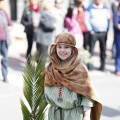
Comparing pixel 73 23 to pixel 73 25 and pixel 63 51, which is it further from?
pixel 63 51

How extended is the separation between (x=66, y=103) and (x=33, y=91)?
33 cm

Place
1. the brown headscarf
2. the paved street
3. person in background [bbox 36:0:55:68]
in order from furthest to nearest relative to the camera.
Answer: person in background [bbox 36:0:55:68]
the paved street
the brown headscarf

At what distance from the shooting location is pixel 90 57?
1086 centimetres

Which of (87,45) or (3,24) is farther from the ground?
(3,24)

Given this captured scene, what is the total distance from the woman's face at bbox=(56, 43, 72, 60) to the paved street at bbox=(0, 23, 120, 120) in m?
2.16

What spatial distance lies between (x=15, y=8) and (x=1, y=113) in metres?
9.48

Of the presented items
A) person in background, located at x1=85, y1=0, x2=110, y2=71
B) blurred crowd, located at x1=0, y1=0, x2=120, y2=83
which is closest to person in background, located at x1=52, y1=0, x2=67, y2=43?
blurred crowd, located at x1=0, y1=0, x2=120, y2=83

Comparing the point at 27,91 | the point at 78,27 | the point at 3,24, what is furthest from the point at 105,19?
the point at 27,91

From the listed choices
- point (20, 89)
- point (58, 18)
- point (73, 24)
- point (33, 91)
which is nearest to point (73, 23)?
point (73, 24)

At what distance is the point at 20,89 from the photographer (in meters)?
8.96

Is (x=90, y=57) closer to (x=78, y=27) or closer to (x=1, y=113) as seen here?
(x=78, y=27)

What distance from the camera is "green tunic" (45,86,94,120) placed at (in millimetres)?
4145

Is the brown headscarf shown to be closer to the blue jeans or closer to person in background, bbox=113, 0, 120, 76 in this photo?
the blue jeans

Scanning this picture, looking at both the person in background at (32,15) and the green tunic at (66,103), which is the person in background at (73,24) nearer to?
the person in background at (32,15)
